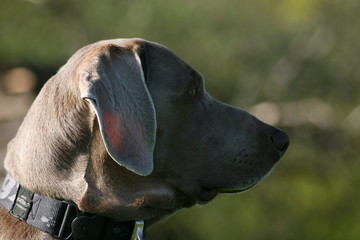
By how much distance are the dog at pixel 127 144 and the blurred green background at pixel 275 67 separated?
29.7 feet

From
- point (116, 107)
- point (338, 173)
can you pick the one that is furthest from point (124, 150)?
point (338, 173)

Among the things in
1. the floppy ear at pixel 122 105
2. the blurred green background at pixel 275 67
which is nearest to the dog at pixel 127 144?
the floppy ear at pixel 122 105

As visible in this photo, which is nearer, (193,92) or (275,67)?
(193,92)

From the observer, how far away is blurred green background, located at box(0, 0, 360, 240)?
1383 centimetres

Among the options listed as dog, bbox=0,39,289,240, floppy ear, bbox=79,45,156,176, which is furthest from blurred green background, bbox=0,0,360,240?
floppy ear, bbox=79,45,156,176

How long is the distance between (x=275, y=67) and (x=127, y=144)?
37.0 feet

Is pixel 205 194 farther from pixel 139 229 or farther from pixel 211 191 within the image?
pixel 139 229

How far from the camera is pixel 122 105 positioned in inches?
146

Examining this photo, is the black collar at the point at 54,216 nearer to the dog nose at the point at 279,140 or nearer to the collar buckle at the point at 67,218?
the collar buckle at the point at 67,218

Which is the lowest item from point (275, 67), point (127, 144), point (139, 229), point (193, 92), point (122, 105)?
point (275, 67)

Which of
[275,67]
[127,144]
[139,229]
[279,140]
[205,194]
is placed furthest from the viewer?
[275,67]

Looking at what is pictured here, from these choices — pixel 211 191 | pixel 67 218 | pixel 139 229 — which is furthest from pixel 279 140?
pixel 67 218

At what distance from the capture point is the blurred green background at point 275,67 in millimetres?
13828

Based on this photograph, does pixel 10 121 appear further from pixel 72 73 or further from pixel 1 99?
pixel 72 73
